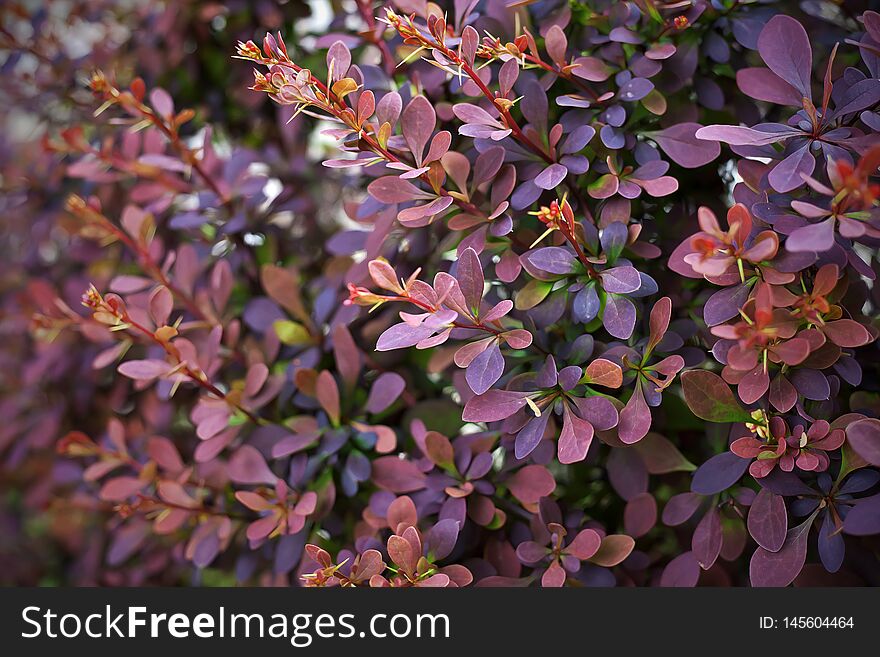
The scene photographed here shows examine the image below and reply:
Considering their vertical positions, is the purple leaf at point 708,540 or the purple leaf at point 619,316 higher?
the purple leaf at point 619,316

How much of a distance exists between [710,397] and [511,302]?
20 centimetres

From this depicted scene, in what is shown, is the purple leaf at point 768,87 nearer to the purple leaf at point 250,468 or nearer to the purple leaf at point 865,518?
the purple leaf at point 865,518

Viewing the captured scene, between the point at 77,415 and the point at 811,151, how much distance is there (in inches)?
44.8

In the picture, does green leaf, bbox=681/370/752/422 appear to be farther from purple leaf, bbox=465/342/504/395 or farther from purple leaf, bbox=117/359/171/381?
purple leaf, bbox=117/359/171/381

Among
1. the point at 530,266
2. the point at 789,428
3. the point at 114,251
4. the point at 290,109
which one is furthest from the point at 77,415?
the point at 789,428

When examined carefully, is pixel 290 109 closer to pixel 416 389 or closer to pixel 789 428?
pixel 416 389

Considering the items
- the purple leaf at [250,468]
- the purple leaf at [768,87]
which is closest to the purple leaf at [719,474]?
the purple leaf at [768,87]

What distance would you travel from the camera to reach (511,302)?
24.2 inches

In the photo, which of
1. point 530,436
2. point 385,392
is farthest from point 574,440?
point 385,392

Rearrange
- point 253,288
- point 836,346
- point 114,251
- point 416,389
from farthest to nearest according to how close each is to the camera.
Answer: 1. point 114,251
2. point 253,288
3. point 416,389
4. point 836,346

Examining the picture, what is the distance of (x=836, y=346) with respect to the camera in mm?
624

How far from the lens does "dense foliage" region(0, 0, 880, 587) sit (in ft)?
2.03

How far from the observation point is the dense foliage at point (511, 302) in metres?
0.62

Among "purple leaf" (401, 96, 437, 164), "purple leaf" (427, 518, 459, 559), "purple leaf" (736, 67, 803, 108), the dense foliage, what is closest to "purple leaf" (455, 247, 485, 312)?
the dense foliage
